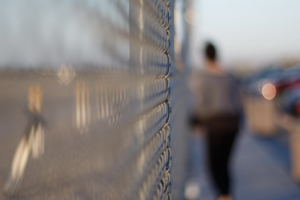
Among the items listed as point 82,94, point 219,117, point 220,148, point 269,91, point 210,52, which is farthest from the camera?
point 269,91

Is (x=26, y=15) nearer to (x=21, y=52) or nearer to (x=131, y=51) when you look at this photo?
(x=21, y=52)

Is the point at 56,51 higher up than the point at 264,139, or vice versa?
the point at 56,51

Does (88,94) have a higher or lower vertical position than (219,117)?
higher

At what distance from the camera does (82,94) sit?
0.93 m

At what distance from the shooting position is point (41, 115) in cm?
119

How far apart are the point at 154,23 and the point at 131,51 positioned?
1.08ft

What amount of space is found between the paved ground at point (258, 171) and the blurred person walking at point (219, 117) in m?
1.03

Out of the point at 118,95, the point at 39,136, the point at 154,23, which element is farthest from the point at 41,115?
the point at 154,23

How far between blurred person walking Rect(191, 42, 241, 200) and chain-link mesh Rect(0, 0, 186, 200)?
319 cm

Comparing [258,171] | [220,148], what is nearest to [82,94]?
[220,148]

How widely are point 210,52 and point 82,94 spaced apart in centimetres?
413

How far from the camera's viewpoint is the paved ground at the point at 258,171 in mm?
5664

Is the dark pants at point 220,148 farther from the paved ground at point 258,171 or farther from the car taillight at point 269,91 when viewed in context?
the car taillight at point 269,91

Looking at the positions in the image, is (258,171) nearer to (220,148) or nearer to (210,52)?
(220,148)
